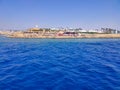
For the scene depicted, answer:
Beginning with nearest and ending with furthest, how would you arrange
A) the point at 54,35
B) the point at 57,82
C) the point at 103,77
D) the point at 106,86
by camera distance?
1. the point at 106,86
2. the point at 57,82
3. the point at 103,77
4. the point at 54,35

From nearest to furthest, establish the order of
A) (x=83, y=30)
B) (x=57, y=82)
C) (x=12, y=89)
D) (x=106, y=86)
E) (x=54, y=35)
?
1. (x=12, y=89)
2. (x=106, y=86)
3. (x=57, y=82)
4. (x=54, y=35)
5. (x=83, y=30)

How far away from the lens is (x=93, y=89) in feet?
23.3

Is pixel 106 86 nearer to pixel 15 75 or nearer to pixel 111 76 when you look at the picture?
pixel 111 76

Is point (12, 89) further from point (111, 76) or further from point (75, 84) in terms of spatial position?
point (111, 76)

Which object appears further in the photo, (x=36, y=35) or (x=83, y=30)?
(x=83, y=30)

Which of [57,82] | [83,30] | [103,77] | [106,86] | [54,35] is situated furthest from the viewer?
[83,30]

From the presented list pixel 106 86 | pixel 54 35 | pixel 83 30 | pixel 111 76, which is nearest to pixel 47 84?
pixel 106 86

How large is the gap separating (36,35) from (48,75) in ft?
354

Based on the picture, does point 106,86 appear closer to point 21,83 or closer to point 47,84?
point 47,84

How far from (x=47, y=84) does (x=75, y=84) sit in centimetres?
129

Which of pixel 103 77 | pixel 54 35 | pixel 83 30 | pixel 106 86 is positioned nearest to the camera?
pixel 106 86

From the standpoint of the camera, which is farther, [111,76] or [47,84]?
[111,76]

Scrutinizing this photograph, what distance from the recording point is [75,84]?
7781 mm

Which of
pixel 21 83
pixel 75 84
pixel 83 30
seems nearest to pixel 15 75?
pixel 21 83
